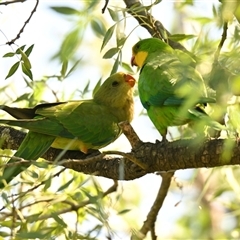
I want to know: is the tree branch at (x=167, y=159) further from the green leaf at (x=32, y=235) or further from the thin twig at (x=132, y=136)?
the green leaf at (x=32, y=235)

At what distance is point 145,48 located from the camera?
2924 mm

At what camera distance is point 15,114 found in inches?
92.4

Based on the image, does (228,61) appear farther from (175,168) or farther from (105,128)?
(105,128)

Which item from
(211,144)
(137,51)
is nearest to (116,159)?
(211,144)

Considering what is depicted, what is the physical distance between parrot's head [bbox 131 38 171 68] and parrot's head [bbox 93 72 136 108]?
10 centimetres

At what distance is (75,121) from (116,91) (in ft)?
1.53

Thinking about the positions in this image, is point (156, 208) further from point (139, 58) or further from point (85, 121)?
point (139, 58)

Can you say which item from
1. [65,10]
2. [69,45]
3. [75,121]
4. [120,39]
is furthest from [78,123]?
[69,45]

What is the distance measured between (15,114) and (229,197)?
99 cm

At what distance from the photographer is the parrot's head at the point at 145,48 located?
2805 millimetres

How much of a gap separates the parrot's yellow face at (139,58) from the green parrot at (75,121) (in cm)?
11

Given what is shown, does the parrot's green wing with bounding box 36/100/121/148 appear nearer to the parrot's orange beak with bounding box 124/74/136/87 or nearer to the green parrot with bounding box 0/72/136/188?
the green parrot with bounding box 0/72/136/188

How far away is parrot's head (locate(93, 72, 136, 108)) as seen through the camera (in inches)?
117

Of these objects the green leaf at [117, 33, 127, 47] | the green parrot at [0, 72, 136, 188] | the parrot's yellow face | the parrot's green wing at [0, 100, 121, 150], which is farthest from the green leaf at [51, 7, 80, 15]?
the parrot's yellow face
